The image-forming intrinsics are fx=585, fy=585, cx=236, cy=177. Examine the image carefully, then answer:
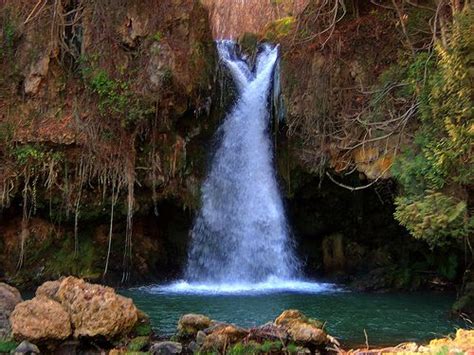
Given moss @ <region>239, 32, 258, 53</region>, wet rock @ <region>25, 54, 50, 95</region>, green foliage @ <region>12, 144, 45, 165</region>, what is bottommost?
green foliage @ <region>12, 144, 45, 165</region>

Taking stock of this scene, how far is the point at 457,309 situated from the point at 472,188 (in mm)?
2476

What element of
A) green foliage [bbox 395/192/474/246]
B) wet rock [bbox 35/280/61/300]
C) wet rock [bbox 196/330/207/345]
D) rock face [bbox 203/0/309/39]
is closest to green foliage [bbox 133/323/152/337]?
wet rock [bbox 196/330/207/345]

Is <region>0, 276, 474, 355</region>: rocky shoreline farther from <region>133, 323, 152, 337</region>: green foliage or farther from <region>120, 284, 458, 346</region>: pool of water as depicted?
<region>120, 284, 458, 346</region>: pool of water

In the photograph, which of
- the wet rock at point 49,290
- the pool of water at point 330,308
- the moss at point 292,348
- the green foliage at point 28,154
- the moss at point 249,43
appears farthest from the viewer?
the moss at point 249,43

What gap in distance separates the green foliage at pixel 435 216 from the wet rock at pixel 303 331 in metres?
2.08

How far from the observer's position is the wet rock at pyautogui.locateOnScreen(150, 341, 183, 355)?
296 inches

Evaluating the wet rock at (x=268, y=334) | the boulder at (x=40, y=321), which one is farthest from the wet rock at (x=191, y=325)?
the boulder at (x=40, y=321)

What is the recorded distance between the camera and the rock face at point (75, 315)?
24.8 ft

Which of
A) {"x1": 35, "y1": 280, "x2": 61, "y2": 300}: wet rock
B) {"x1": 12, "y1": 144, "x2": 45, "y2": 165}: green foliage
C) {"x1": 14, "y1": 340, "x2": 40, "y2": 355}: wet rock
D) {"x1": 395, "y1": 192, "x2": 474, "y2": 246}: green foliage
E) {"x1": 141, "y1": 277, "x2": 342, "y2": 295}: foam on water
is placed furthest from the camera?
{"x1": 12, "y1": 144, "x2": 45, "y2": 165}: green foliage

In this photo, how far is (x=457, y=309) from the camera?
1025 centimetres

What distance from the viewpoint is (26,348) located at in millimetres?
7328

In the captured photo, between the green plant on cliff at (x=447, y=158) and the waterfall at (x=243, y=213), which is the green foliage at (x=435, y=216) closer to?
the green plant on cliff at (x=447, y=158)

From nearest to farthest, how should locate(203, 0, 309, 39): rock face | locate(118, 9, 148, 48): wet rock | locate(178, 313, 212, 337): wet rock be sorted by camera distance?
locate(178, 313, 212, 337): wet rock → locate(118, 9, 148, 48): wet rock → locate(203, 0, 309, 39): rock face

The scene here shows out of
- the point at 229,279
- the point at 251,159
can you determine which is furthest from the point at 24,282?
the point at 251,159
